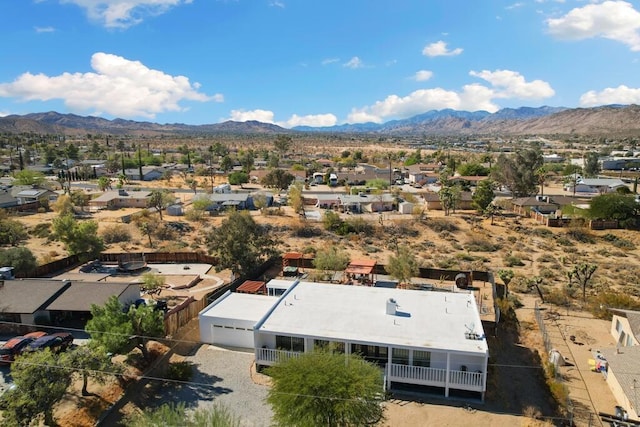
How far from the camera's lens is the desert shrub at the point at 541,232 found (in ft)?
165

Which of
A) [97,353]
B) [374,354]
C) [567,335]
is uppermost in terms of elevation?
[97,353]

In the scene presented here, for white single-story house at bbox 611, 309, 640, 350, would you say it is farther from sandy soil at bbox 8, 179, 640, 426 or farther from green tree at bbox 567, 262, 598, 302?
green tree at bbox 567, 262, 598, 302

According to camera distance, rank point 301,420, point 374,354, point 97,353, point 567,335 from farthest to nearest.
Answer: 1. point 567,335
2. point 374,354
3. point 97,353
4. point 301,420

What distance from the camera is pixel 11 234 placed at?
4503cm

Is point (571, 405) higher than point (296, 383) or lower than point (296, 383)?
lower

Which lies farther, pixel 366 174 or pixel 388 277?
pixel 366 174

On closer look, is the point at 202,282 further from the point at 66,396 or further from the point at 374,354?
the point at 374,354

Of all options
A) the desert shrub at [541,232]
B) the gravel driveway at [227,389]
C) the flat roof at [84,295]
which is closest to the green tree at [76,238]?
the flat roof at [84,295]

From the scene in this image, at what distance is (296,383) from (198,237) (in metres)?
37.2

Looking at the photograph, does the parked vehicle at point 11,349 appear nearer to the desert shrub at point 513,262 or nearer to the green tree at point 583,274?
the green tree at point 583,274

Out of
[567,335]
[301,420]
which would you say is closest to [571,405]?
[567,335]

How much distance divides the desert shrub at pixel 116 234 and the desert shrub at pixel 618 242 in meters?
50.8

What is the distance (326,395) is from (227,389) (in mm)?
6725

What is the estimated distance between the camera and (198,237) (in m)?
50.2
